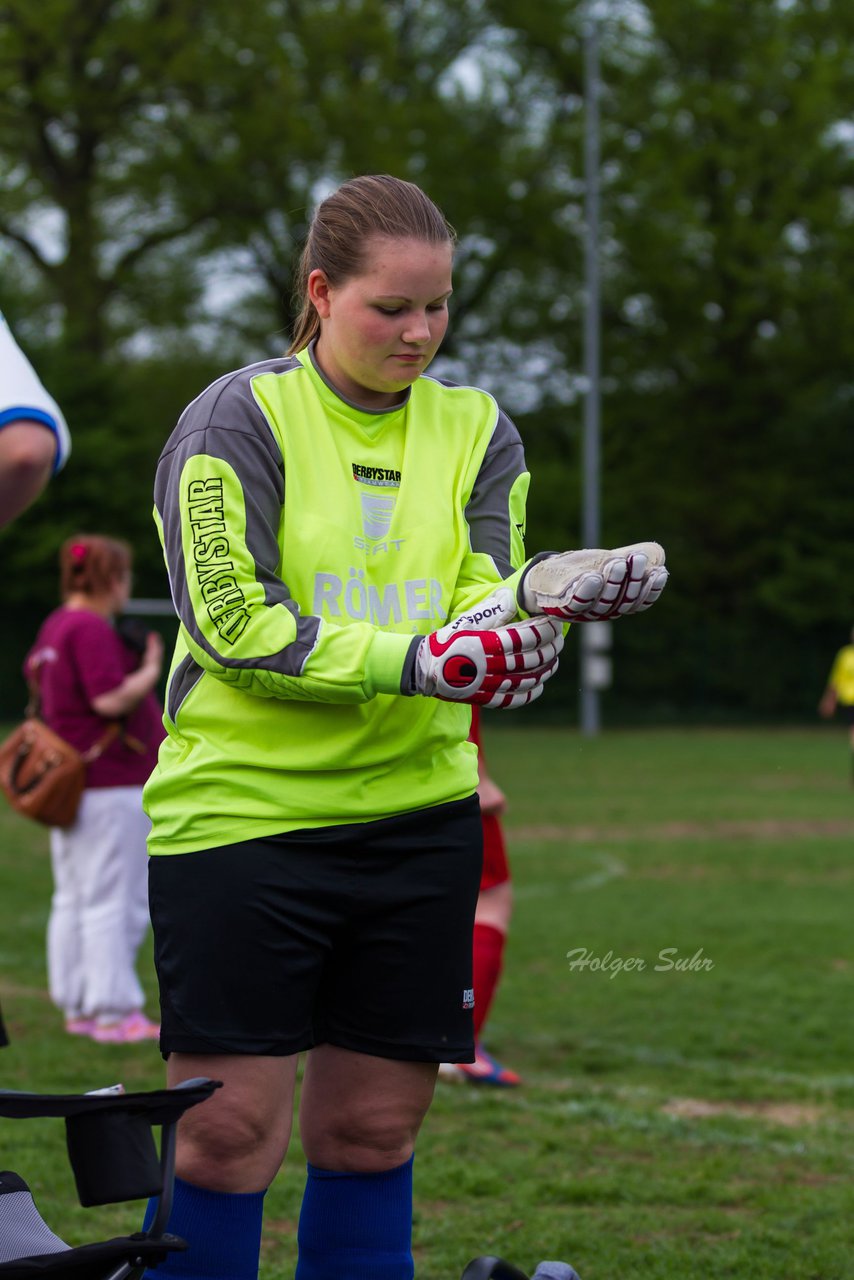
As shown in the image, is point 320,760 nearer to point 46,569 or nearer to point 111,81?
point 46,569

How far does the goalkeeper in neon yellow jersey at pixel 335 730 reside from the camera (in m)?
2.36

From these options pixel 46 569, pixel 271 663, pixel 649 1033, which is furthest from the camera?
pixel 46 569

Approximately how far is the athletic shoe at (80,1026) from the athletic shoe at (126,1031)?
0.15 feet

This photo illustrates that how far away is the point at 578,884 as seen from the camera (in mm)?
10055

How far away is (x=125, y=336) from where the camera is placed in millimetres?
35438

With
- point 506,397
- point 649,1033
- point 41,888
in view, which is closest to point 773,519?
point 506,397

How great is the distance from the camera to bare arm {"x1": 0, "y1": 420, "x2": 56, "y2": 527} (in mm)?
1771

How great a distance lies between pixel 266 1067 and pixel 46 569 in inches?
1061

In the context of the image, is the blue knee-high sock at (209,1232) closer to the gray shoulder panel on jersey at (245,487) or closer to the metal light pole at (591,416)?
the gray shoulder panel on jersey at (245,487)

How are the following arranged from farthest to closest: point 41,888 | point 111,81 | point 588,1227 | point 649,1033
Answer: point 111,81 → point 41,888 → point 649,1033 → point 588,1227

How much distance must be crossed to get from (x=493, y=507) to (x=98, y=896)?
4.08 m

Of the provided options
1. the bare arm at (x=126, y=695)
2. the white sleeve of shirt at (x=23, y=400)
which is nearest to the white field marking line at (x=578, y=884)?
the bare arm at (x=126, y=695)

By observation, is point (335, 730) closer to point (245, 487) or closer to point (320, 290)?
point (245, 487)

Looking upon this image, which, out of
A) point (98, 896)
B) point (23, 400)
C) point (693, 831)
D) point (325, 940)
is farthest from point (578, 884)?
point (23, 400)
